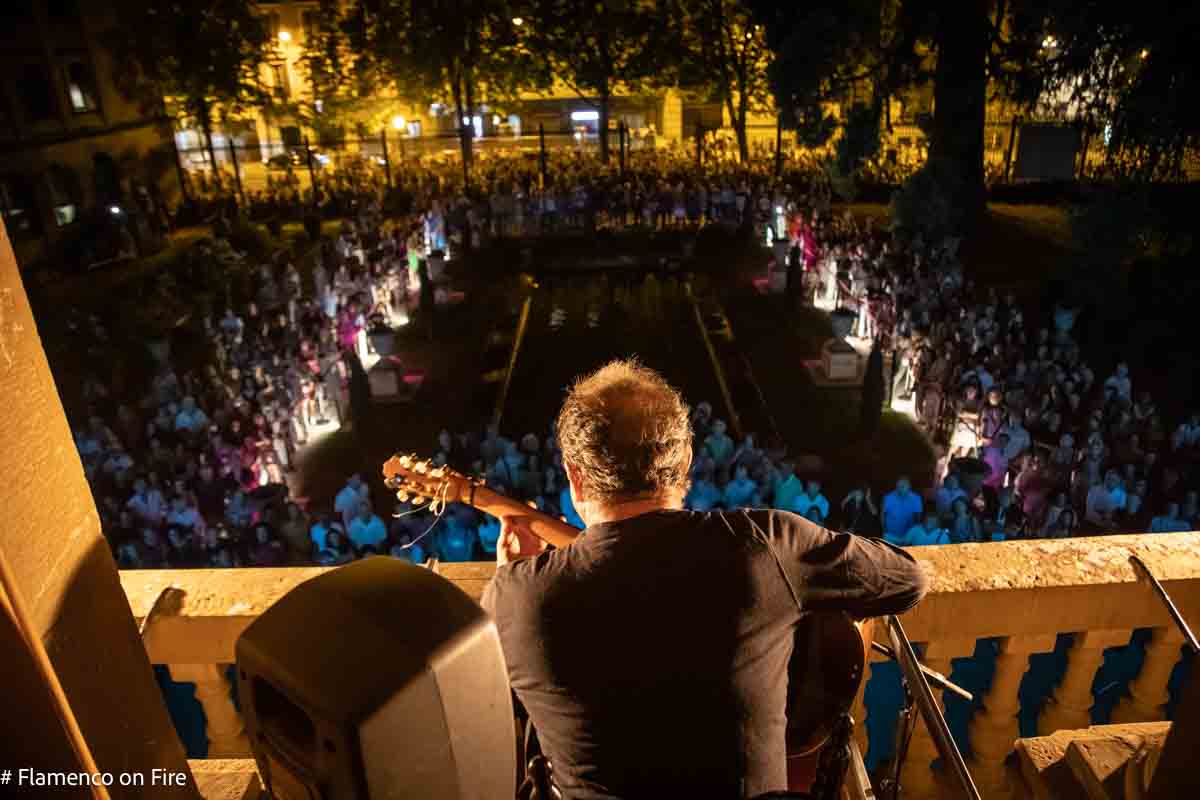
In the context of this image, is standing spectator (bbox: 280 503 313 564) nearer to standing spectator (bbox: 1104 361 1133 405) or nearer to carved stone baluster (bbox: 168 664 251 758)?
carved stone baluster (bbox: 168 664 251 758)

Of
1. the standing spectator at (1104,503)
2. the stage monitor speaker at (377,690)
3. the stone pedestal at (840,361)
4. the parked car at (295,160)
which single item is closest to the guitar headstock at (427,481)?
the stage monitor speaker at (377,690)

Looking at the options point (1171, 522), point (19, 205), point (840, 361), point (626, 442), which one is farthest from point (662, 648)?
point (19, 205)

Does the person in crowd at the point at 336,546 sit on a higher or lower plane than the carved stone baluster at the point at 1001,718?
lower

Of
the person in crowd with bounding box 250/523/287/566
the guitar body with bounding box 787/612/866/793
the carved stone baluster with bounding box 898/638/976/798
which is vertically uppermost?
the guitar body with bounding box 787/612/866/793

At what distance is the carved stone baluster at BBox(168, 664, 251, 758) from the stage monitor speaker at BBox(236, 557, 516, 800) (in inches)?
62.5

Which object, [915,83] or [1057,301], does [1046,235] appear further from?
[1057,301]

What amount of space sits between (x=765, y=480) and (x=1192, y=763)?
269 inches

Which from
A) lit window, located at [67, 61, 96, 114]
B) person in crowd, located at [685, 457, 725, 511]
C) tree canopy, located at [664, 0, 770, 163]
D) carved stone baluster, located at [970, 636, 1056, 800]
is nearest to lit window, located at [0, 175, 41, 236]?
lit window, located at [67, 61, 96, 114]

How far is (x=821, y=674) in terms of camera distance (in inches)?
76.0

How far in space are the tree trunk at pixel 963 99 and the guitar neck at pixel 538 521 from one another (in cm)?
1937

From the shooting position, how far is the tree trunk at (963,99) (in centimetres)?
1841

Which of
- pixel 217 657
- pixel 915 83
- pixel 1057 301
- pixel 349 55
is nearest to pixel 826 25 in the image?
pixel 915 83

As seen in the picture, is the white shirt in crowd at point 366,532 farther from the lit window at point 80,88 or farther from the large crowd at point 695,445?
the lit window at point 80,88

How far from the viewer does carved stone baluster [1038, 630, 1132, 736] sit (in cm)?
285
